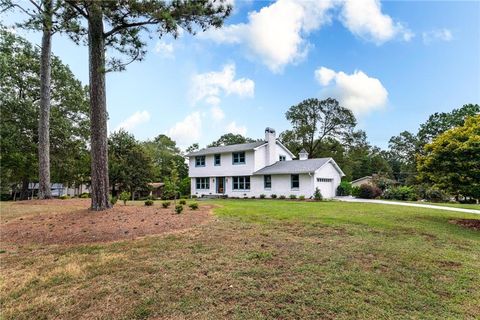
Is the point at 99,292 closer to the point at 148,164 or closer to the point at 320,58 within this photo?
the point at 320,58

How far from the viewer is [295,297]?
380cm

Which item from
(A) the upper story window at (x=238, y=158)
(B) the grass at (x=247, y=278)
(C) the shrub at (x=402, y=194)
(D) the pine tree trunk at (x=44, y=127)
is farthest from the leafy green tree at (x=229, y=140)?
(B) the grass at (x=247, y=278)

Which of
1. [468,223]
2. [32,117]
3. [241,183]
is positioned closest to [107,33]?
[468,223]

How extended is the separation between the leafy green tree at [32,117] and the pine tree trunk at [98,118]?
13688 mm

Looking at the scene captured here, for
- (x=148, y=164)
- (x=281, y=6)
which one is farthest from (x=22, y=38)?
(x=281, y=6)

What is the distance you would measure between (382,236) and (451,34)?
1253 cm

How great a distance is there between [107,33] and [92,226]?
6.76 meters

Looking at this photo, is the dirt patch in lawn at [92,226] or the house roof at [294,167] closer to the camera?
the dirt patch in lawn at [92,226]

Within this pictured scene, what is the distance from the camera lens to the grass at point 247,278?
359cm

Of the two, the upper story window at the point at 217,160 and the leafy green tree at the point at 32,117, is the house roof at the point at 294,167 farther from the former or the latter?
the leafy green tree at the point at 32,117

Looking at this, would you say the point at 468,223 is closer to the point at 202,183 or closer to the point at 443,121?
the point at 202,183

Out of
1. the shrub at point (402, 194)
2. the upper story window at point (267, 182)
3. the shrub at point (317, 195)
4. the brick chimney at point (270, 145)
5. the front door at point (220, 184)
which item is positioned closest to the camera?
the shrub at point (317, 195)

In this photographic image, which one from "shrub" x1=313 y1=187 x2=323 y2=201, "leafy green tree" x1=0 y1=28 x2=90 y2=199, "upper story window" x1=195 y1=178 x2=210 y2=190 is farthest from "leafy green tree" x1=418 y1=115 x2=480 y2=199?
"leafy green tree" x1=0 y1=28 x2=90 y2=199

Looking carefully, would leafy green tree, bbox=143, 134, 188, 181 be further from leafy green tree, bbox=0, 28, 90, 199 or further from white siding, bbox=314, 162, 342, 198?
white siding, bbox=314, 162, 342, 198
